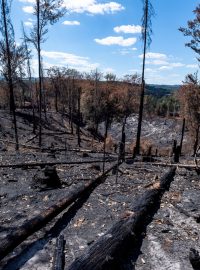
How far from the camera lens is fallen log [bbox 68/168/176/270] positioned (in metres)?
5.55

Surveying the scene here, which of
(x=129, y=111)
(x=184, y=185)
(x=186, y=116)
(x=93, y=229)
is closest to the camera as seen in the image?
(x=93, y=229)

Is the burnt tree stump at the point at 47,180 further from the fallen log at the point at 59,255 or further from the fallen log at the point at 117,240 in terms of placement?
the fallen log at the point at 59,255

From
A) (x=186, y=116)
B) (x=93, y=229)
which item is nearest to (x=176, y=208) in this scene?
(x=93, y=229)

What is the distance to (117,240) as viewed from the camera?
6.61m

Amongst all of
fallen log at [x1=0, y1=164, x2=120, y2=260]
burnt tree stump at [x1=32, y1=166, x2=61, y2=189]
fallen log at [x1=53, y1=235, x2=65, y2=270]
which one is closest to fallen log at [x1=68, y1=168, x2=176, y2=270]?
fallen log at [x1=53, y1=235, x2=65, y2=270]

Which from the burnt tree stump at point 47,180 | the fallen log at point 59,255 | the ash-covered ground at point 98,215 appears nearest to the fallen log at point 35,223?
the ash-covered ground at point 98,215

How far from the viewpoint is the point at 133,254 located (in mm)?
6707

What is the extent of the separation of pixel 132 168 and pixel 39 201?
6.80m

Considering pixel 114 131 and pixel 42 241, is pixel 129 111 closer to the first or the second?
pixel 114 131

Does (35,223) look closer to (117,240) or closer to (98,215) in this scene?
(117,240)

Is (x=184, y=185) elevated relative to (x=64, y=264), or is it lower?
lower

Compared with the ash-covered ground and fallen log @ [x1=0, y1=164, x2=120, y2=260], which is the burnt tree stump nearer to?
the ash-covered ground

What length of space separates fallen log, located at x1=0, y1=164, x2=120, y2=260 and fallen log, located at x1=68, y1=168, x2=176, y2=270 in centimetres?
146

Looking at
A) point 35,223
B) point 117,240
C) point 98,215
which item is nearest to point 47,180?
point 98,215
